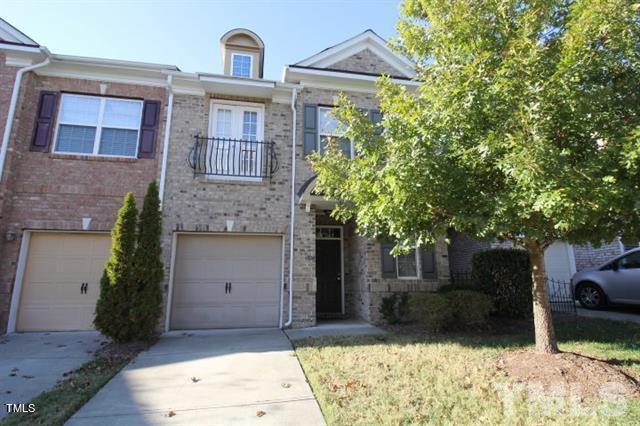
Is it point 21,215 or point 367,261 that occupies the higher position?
point 21,215

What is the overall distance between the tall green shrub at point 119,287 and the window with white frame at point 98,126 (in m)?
2.61

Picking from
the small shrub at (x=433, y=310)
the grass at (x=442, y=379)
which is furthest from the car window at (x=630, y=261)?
the small shrub at (x=433, y=310)

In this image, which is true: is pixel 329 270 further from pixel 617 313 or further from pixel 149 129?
pixel 617 313

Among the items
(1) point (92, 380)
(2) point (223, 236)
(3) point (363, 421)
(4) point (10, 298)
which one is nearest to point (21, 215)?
(4) point (10, 298)

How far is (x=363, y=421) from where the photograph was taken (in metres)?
3.32

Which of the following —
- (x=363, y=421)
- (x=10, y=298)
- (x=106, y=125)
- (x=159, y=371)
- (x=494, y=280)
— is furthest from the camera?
(x=106, y=125)

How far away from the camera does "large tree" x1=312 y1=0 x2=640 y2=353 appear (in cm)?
362

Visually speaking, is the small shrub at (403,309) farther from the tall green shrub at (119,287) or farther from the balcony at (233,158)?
the tall green shrub at (119,287)

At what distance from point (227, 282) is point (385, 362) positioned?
15.1 ft

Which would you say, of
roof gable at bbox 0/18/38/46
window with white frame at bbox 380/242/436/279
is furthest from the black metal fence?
roof gable at bbox 0/18/38/46

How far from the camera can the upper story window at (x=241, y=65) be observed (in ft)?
32.2

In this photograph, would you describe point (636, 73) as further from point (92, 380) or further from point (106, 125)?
point (106, 125)

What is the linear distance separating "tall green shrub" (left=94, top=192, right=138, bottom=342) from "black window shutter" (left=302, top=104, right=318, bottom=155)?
432cm

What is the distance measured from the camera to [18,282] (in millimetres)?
7637
